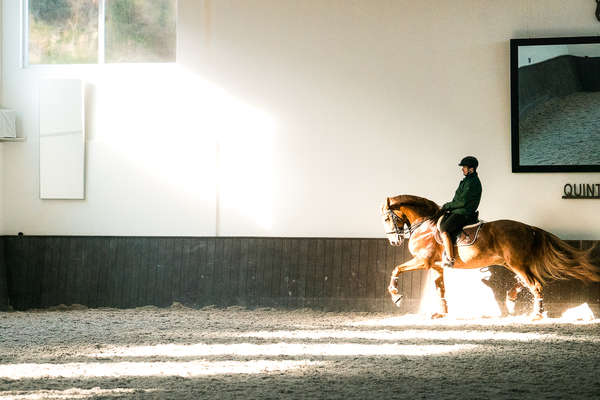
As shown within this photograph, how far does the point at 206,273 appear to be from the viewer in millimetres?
8641

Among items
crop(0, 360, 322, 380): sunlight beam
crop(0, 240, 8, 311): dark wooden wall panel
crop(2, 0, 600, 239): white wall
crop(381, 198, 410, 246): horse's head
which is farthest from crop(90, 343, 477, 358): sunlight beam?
crop(0, 240, 8, 311): dark wooden wall panel

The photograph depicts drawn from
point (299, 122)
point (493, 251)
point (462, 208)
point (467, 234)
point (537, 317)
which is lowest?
point (537, 317)

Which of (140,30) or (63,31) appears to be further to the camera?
(63,31)

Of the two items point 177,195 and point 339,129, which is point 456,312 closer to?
point 339,129

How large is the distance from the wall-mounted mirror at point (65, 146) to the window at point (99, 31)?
1.34 feet

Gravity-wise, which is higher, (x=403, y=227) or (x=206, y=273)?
(x=403, y=227)

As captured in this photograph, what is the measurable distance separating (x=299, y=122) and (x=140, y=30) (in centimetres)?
221

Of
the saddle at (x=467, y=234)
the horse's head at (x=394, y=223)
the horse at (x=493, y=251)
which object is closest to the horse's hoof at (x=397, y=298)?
the horse at (x=493, y=251)

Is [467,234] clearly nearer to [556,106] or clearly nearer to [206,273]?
[556,106]

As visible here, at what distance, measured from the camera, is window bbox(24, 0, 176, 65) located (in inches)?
351

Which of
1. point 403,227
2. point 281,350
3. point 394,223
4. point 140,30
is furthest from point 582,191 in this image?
point 140,30

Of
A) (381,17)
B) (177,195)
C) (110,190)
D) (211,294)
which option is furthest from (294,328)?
(381,17)

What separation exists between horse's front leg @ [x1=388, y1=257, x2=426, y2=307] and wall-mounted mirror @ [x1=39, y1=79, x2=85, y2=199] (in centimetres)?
378

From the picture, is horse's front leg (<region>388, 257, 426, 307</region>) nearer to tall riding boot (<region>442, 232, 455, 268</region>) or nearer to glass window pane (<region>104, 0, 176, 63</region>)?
tall riding boot (<region>442, 232, 455, 268</region>)
